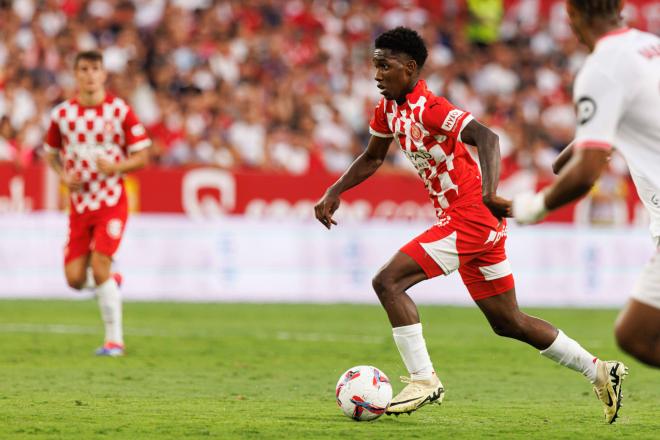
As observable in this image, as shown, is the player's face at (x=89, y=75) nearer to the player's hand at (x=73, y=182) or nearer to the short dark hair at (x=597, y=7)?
the player's hand at (x=73, y=182)

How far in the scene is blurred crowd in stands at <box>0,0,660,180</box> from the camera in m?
19.4

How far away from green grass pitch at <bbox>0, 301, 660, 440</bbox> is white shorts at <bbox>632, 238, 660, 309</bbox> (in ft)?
4.64

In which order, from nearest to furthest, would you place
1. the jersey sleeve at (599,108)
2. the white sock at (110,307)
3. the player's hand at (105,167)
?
1. the jersey sleeve at (599,108)
2. the player's hand at (105,167)
3. the white sock at (110,307)

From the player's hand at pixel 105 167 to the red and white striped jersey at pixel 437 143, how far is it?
379 cm

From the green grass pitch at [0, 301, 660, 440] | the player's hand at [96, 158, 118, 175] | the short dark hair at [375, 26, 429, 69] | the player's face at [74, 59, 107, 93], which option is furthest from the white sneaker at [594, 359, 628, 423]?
the player's face at [74, 59, 107, 93]

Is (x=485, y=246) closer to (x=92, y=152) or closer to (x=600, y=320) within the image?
(x=92, y=152)

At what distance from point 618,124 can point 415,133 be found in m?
2.26

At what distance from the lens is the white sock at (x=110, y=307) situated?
11281 millimetres

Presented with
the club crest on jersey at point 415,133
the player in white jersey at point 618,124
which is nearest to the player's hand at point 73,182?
the club crest on jersey at point 415,133

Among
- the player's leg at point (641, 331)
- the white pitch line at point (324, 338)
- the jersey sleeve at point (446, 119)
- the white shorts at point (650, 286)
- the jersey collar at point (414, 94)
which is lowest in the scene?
the white pitch line at point (324, 338)

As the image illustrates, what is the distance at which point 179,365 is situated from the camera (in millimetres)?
10750

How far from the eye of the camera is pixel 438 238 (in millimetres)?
7883

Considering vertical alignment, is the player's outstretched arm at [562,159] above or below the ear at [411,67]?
below

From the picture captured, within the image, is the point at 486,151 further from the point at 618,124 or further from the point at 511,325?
the point at 618,124
